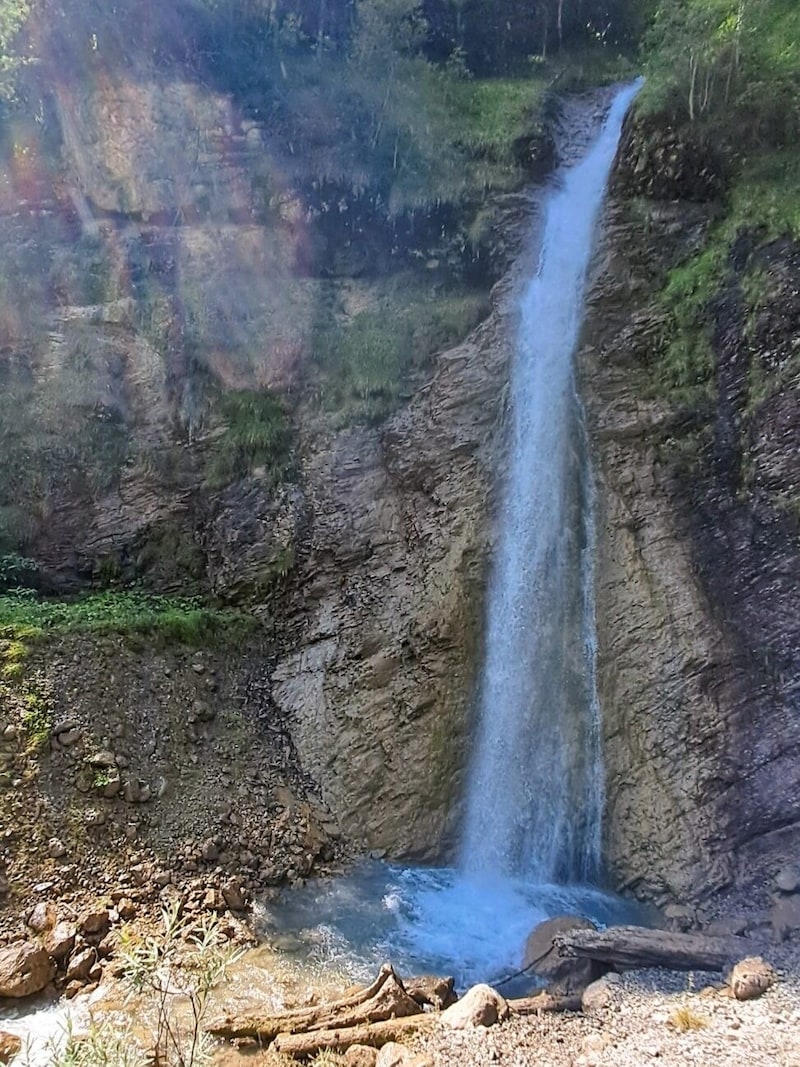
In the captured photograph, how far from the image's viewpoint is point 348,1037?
7.05 m

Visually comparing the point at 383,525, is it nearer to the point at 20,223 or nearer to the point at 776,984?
the point at 776,984

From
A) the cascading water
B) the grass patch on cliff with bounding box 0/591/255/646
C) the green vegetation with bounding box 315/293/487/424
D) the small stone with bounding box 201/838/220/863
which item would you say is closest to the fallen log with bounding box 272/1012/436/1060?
the cascading water

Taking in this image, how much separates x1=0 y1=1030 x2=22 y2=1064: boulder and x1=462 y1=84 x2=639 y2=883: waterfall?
6.09 metres

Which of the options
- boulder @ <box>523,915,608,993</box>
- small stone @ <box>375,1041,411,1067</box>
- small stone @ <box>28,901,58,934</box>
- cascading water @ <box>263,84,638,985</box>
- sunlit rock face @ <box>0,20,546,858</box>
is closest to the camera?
small stone @ <box>375,1041,411,1067</box>

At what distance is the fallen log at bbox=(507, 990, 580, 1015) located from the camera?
24.9ft

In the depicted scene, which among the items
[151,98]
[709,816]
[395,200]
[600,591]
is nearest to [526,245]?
[395,200]

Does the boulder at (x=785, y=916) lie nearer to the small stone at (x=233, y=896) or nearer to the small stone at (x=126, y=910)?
the small stone at (x=233, y=896)

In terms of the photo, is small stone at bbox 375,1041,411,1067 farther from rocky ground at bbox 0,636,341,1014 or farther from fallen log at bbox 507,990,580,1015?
rocky ground at bbox 0,636,341,1014

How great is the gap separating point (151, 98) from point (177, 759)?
14.2 meters

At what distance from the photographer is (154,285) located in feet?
54.1

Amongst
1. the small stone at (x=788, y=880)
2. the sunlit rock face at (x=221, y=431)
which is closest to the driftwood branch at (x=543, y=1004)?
the small stone at (x=788, y=880)

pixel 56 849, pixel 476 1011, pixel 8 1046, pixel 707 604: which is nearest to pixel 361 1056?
pixel 476 1011

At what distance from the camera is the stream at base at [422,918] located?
9008 millimetres

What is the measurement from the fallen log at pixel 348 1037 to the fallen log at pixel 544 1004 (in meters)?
0.93
